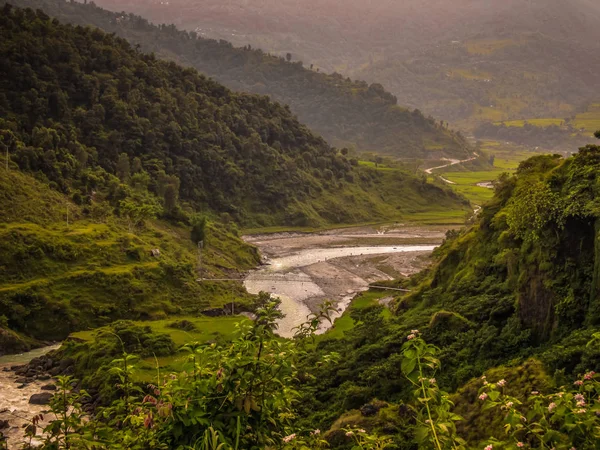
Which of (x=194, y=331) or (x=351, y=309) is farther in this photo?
(x=351, y=309)

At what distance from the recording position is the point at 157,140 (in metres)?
120

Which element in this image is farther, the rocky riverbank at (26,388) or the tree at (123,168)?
the tree at (123,168)

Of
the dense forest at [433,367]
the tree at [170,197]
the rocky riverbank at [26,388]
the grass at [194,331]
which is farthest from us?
the tree at [170,197]

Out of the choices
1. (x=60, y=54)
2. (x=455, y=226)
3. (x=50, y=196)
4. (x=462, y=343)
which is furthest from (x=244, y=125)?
(x=462, y=343)

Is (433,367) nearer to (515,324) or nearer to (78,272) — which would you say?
(515,324)

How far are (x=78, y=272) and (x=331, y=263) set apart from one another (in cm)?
4382

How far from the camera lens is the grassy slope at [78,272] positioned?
57250mm

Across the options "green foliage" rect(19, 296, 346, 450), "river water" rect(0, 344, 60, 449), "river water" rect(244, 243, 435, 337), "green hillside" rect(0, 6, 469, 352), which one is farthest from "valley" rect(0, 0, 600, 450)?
"river water" rect(244, 243, 435, 337)

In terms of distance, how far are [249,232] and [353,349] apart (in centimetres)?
8828

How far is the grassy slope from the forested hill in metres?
8.87

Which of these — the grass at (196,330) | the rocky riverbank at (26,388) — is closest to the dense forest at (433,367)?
the rocky riverbank at (26,388)

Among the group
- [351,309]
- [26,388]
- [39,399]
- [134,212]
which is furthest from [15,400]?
[134,212]

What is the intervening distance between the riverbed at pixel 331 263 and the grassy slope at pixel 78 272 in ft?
25.2

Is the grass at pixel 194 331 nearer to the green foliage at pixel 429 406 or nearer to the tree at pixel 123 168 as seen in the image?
the green foliage at pixel 429 406
